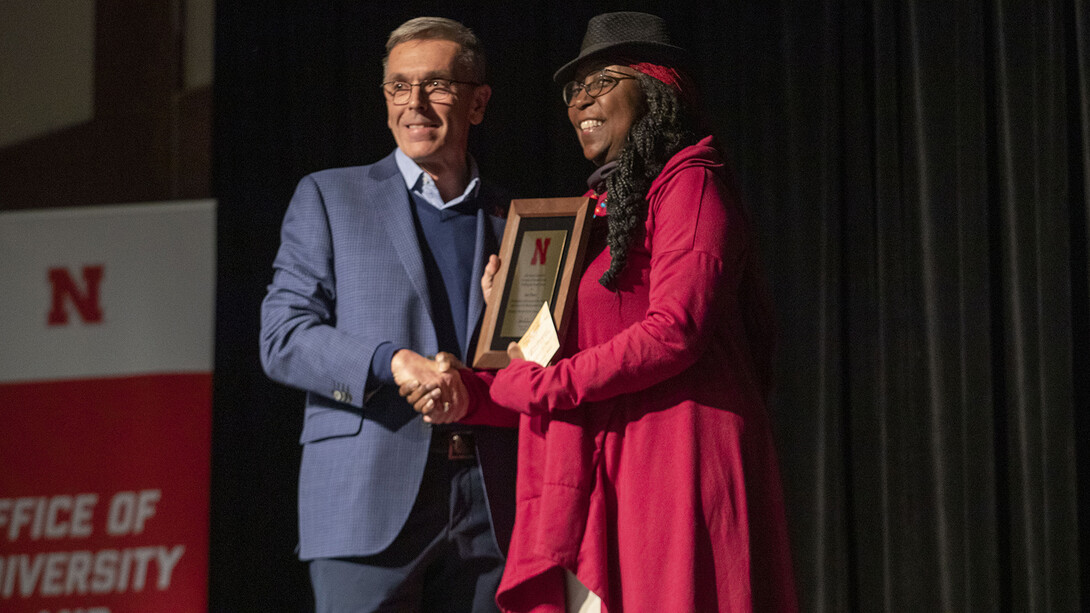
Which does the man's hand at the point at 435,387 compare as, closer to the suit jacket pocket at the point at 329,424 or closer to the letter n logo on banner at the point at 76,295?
the suit jacket pocket at the point at 329,424

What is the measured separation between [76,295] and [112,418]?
17.4 inches

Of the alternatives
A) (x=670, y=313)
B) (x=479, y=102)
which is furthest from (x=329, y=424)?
(x=670, y=313)

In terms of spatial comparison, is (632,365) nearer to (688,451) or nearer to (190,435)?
(688,451)

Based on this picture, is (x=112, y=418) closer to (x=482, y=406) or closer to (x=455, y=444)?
(x=455, y=444)

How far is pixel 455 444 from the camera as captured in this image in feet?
8.27

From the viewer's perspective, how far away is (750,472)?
1953mm

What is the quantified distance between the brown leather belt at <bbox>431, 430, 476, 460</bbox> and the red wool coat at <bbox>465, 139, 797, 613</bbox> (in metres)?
0.47

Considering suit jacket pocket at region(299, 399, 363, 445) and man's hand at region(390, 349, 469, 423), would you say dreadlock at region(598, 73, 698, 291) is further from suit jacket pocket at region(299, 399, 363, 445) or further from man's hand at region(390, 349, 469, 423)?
suit jacket pocket at region(299, 399, 363, 445)

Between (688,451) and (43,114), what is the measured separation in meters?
3.23

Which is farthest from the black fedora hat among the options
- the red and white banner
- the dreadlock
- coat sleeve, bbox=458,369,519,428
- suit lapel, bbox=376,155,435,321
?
the red and white banner

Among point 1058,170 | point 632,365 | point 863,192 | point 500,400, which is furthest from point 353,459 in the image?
point 1058,170

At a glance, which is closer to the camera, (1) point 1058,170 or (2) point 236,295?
(1) point 1058,170

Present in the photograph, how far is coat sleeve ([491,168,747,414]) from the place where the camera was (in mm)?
1896

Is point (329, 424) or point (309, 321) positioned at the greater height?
point (309, 321)
